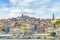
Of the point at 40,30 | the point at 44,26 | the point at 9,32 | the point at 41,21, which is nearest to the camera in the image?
the point at 9,32

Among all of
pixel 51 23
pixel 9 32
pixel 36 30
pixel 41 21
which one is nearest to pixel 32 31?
pixel 36 30

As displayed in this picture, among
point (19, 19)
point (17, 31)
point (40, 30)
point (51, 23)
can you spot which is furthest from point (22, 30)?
point (19, 19)

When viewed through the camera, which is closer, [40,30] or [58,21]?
[40,30]

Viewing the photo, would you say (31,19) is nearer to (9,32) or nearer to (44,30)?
(44,30)

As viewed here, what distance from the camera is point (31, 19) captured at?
2136cm

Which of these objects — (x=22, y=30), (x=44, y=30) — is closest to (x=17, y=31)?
(x=22, y=30)

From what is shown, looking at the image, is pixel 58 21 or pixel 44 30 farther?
pixel 58 21

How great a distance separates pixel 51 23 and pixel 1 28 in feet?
17.3

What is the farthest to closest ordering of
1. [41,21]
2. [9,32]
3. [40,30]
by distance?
[41,21] → [40,30] → [9,32]

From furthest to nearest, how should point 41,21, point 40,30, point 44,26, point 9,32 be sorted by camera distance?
point 41,21, point 44,26, point 40,30, point 9,32

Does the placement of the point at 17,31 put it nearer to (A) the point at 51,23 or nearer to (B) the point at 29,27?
(B) the point at 29,27

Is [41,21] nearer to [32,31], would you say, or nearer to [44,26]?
[44,26]

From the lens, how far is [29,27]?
683 inches

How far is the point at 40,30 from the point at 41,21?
4188 mm
